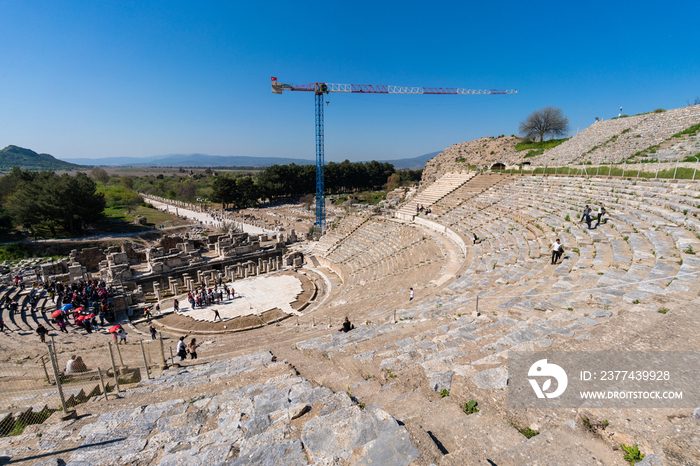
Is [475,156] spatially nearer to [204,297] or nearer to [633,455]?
[204,297]

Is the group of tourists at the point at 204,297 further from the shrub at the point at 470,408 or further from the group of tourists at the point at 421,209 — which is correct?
the shrub at the point at 470,408

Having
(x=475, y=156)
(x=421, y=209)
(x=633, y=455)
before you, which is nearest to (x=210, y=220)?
(x=421, y=209)

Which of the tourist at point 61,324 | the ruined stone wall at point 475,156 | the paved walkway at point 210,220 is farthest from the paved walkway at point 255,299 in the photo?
the ruined stone wall at point 475,156

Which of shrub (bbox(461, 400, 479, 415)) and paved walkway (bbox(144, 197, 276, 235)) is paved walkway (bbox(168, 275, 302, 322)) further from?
paved walkway (bbox(144, 197, 276, 235))

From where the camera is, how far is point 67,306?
1477 cm

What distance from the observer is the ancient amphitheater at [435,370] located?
308cm

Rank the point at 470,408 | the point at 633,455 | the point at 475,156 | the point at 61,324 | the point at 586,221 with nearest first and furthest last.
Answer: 1. the point at 633,455
2. the point at 470,408
3. the point at 586,221
4. the point at 61,324
5. the point at 475,156

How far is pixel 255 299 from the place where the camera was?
19.9m

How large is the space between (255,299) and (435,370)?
17.0m

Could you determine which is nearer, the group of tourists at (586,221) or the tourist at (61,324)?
the group of tourists at (586,221)

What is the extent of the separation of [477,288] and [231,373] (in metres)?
8.21

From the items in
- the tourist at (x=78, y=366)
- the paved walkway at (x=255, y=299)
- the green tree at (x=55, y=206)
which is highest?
the green tree at (x=55, y=206)

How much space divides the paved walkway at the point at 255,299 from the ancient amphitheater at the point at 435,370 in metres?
1.44

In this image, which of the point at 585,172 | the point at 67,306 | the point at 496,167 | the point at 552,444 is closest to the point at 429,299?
the point at 552,444
